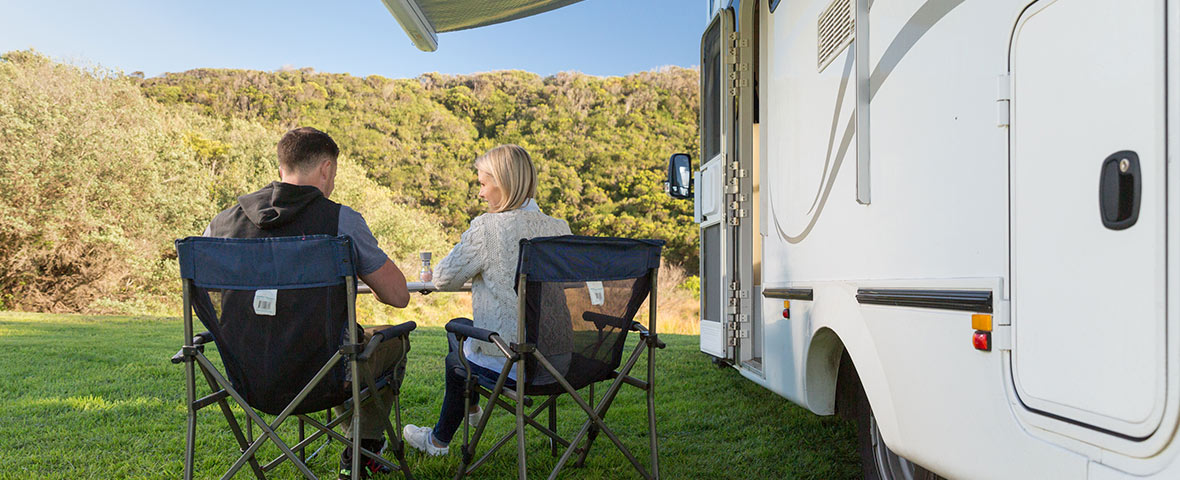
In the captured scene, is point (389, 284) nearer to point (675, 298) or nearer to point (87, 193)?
point (87, 193)

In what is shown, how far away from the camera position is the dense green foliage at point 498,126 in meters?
22.9

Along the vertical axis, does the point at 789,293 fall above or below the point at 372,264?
below

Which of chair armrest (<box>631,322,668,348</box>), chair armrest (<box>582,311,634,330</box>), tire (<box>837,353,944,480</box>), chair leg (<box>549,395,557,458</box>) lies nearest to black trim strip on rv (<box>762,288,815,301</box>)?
tire (<box>837,353,944,480</box>)

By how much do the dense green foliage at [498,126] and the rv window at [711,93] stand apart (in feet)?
58.9

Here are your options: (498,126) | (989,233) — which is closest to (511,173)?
(989,233)

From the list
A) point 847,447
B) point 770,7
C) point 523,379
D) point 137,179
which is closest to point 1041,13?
point 523,379

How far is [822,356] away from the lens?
2338 mm

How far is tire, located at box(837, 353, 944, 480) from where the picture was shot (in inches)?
78.6

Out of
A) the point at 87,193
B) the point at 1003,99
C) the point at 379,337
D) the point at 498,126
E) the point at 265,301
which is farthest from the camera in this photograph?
the point at 498,126

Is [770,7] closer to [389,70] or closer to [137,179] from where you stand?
[137,179]

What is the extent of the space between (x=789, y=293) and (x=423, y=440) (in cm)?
146

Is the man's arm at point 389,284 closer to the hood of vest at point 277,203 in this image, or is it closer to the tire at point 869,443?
the hood of vest at point 277,203

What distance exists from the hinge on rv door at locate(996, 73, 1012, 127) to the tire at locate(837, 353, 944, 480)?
789 mm

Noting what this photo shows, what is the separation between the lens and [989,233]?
140cm
